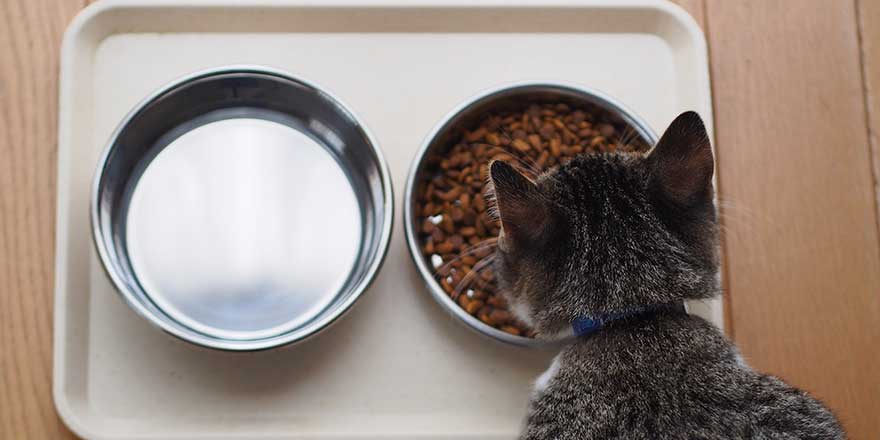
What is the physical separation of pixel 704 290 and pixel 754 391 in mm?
131

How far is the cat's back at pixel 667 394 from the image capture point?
0.88 meters

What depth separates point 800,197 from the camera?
1272 mm

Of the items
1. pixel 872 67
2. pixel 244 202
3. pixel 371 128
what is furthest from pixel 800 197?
pixel 244 202

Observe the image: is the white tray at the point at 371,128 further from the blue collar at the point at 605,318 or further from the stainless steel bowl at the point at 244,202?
the blue collar at the point at 605,318

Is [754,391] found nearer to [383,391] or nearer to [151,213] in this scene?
[383,391]

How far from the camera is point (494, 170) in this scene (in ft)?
2.84

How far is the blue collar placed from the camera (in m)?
0.94

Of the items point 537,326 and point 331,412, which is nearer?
point 537,326

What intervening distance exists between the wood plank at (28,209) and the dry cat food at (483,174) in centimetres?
59

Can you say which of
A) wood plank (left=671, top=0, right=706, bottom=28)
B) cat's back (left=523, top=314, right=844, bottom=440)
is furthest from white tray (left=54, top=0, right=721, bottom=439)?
cat's back (left=523, top=314, right=844, bottom=440)

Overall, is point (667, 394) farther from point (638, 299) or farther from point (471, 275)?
point (471, 275)

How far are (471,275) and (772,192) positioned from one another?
20.4 inches

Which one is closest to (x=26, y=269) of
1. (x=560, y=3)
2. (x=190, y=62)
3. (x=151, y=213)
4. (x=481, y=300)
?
(x=151, y=213)

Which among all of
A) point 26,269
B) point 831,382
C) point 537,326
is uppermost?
point 26,269
